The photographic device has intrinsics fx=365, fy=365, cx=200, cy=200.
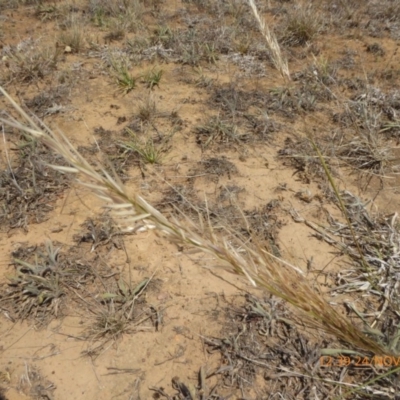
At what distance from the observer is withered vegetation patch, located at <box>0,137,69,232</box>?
2115 millimetres

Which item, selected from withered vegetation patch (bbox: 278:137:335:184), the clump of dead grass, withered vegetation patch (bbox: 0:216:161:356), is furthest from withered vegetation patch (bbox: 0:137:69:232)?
withered vegetation patch (bbox: 278:137:335:184)

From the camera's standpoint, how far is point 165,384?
1491mm

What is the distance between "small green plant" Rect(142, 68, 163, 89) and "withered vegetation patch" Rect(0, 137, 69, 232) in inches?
43.8

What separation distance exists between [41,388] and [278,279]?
123 cm

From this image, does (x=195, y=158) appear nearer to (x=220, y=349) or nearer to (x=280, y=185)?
(x=280, y=185)

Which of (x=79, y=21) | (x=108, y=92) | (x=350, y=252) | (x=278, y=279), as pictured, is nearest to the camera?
(x=278, y=279)

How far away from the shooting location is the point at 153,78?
3094mm

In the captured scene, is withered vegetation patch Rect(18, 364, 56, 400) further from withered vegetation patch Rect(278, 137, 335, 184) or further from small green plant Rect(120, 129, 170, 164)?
withered vegetation patch Rect(278, 137, 335, 184)

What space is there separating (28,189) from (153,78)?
1459 mm

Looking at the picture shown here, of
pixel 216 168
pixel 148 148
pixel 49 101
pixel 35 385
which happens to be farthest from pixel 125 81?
pixel 35 385

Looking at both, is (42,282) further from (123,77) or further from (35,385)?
(123,77)

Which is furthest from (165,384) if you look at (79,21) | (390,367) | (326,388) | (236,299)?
(79,21)

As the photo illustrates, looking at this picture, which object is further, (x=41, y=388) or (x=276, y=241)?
(x=276, y=241)

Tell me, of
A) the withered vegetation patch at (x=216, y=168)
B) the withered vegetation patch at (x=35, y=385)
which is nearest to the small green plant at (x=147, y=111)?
the withered vegetation patch at (x=216, y=168)
